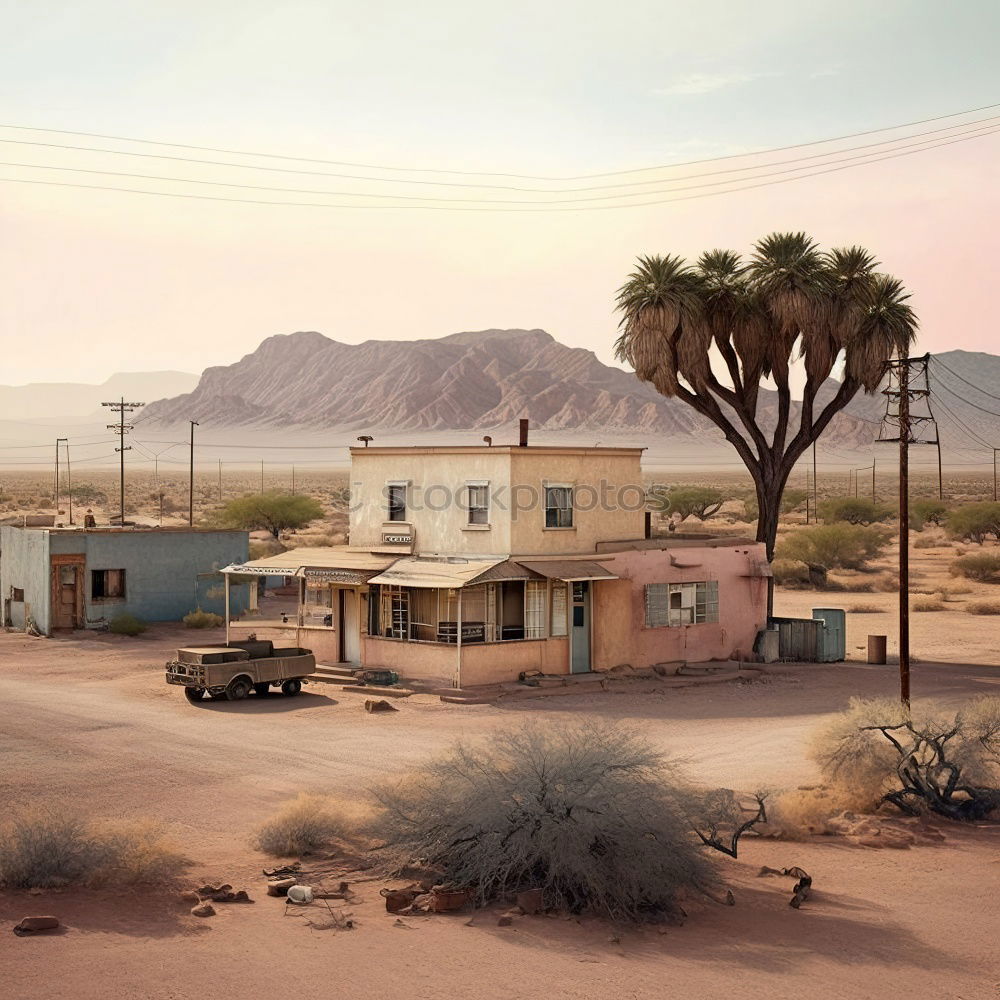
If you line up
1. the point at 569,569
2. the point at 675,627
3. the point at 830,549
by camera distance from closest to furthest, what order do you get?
1. the point at 569,569
2. the point at 675,627
3. the point at 830,549

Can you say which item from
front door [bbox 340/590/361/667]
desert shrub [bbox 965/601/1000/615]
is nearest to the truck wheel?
front door [bbox 340/590/361/667]

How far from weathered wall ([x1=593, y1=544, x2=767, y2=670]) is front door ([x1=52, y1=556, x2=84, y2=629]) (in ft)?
59.4

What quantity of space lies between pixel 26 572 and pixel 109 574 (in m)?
2.75

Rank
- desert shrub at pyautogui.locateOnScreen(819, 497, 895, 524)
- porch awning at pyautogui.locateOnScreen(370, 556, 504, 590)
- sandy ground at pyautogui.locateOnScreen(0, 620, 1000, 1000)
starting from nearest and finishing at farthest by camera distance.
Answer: sandy ground at pyautogui.locateOnScreen(0, 620, 1000, 1000) < porch awning at pyautogui.locateOnScreen(370, 556, 504, 590) < desert shrub at pyautogui.locateOnScreen(819, 497, 895, 524)

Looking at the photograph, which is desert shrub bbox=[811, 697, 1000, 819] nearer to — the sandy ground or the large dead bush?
the sandy ground

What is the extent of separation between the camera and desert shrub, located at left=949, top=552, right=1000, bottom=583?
185ft

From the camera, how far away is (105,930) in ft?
42.2

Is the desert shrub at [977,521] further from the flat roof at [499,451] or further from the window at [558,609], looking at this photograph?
the window at [558,609]

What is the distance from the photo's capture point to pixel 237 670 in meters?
28.6

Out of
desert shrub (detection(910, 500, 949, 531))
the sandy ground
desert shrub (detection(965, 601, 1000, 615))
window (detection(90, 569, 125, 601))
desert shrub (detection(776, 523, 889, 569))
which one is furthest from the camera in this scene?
desert shrub (detection(910, 500, 949, 531))

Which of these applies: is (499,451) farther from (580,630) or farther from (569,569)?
(580,630)

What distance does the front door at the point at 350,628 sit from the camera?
32812 millimetres

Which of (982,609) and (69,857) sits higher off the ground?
(69,857)

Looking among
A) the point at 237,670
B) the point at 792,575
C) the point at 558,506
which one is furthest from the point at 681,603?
the point at 792,575
